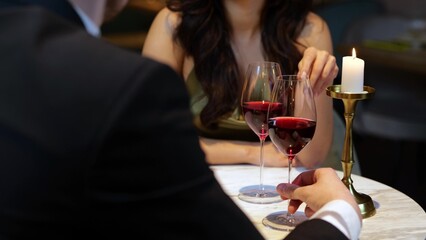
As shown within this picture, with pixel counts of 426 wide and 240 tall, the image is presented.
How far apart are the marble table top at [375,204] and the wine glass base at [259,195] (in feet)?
0.05

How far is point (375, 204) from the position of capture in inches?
58.3

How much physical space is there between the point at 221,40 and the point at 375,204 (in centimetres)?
96

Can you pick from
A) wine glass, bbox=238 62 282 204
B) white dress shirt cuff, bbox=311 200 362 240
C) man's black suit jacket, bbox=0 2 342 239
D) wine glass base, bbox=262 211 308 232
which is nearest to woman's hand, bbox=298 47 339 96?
wine glass, bbox=238 62 282 204

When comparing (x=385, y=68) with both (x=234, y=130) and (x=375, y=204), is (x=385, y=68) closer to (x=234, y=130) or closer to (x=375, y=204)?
(x=234, y=130)

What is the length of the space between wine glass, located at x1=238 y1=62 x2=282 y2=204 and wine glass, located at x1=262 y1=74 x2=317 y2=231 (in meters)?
0.08

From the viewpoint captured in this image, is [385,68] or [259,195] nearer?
[259,195]

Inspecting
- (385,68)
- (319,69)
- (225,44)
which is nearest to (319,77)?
(319,69)

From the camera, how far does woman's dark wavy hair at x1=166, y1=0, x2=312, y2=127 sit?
2.22 metres

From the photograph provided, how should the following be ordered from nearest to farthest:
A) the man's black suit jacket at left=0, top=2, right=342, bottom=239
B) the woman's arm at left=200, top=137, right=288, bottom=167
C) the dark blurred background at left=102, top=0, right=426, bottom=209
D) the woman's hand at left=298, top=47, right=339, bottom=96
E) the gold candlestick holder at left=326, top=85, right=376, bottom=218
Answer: the man's black suit jacket at left=0, top=2, right=342, bottom=239, the gold candlestick holder at left=326, top=85, right=376, bottom=218, the woman's hand at left=298, top=47, right=339, bottom=96, the woman's arm at left=200, top=137, right=288, bottom=167, the dark blurred background at left=102, top=0, right=426, bottom=209

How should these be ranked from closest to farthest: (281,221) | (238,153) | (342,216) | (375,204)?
(342,216) → (281,221) → (375,204) → (238,153)

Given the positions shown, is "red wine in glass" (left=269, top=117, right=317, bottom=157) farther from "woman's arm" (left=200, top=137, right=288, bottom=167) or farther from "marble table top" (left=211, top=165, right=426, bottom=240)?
"woman's arm" (left=200, top=137, right=288, bottom=167)

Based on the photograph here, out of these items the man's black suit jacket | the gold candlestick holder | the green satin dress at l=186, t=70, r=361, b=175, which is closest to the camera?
the man's black suit jacket

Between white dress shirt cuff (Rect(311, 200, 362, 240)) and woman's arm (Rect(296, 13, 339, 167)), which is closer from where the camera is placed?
white dress shirt cuff (Rect(311, 200, 362, 240))

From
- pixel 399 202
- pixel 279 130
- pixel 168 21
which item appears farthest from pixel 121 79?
pixel 168 21
